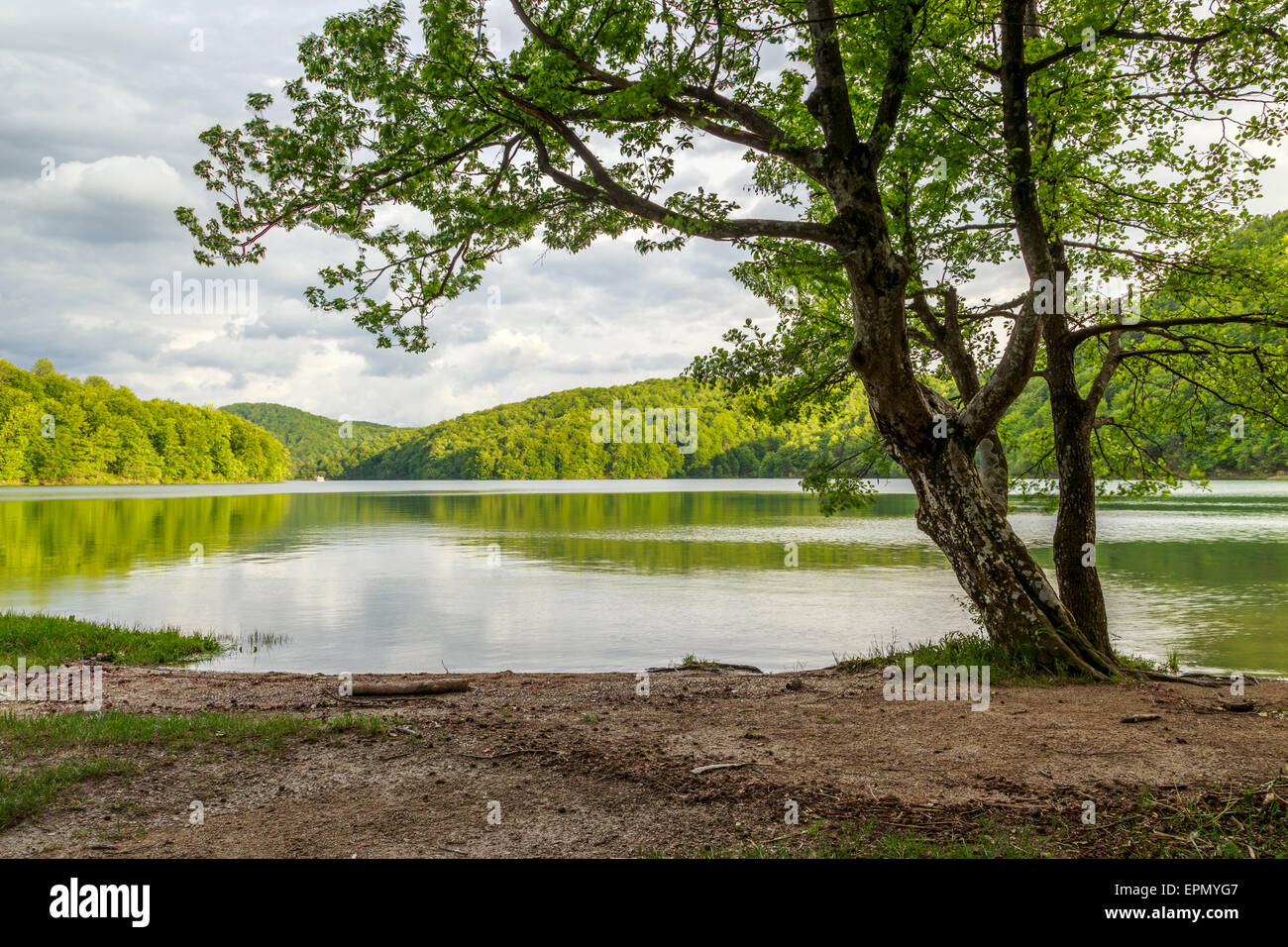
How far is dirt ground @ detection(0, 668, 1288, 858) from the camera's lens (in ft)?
17.0

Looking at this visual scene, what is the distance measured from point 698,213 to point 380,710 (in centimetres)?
737

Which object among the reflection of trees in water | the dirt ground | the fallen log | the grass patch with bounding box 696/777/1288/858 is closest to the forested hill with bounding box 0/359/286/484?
the reflection of trees in water

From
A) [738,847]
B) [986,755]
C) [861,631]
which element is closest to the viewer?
[738,847]

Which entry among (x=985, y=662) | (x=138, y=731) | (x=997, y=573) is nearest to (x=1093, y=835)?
(x=997, y=573)

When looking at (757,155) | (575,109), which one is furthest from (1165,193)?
(575,109)

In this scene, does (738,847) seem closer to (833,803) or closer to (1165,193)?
(833,803)

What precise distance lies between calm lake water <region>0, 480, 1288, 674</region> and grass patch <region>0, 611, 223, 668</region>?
103 cm

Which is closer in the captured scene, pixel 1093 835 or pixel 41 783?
pixel 1093 835

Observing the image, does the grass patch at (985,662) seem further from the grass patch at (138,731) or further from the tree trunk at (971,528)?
the grass patch at (138,731)

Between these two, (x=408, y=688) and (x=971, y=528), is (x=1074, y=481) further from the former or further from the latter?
(x=408, y=688)

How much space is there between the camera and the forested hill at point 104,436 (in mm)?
133750

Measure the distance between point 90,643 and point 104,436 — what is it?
164 meters

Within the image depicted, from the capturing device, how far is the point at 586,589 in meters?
28.8
